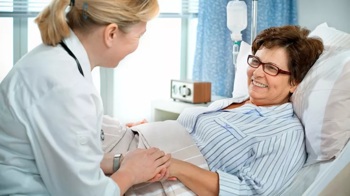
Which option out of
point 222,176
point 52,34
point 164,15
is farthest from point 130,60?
point 52,34

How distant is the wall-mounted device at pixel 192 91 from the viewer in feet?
9.11

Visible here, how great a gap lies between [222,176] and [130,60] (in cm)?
188

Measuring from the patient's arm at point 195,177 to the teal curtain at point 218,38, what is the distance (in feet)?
6.06

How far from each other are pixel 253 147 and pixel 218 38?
5.97ft

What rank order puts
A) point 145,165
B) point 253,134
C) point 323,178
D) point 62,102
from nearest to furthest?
point 62,102 → point 145,165 → point 323,178 → point 253,134

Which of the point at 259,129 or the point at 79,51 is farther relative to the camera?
the point at 259,129

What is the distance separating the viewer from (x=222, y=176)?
155 cm

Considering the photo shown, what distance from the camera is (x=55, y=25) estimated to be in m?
1.19

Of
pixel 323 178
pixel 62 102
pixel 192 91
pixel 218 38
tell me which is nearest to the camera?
pixel 62 102

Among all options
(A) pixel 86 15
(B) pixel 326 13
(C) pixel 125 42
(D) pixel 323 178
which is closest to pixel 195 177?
(D) pixel 323 178

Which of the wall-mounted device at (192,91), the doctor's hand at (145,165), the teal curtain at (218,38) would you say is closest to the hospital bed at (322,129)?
the doctor's hand at (145,165)

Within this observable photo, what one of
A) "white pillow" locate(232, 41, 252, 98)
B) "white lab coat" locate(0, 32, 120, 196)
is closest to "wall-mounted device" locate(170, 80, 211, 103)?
"white pillow" locate(232, 41, 252, 98)

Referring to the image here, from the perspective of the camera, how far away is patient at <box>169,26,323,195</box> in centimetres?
154

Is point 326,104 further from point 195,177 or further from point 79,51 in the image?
point 79,51
